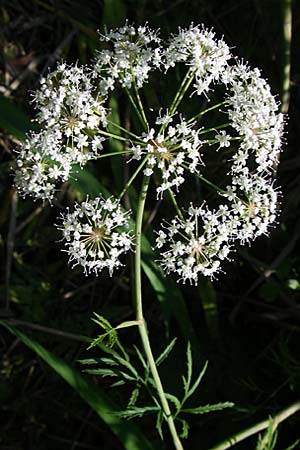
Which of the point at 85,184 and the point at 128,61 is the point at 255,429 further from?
the point at 128,61

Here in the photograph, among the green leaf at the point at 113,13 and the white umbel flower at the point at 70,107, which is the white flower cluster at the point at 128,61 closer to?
the white umbel flower at the point at 70,107

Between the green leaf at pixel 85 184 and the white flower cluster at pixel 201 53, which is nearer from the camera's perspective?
the white flower cluster at pixel 201 53

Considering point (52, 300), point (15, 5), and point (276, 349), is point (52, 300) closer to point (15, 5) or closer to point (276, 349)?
point (276, 349)

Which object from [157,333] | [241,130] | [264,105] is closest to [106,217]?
[241,130]

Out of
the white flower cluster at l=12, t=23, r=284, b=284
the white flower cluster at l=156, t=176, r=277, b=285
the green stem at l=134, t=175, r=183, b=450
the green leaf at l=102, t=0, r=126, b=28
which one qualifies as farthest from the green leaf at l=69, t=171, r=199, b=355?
the green leaf at l=102, t=0, r=126, b=28

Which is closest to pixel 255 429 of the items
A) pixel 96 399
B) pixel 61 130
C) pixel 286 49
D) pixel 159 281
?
pixel 96 399

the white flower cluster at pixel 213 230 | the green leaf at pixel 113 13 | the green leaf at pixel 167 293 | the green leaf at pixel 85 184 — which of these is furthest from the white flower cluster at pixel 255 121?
the green leaf at pixel 113 13

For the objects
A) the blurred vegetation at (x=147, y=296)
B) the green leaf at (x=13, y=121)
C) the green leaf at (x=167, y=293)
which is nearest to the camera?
the green leaf at (x=13, y=121)
